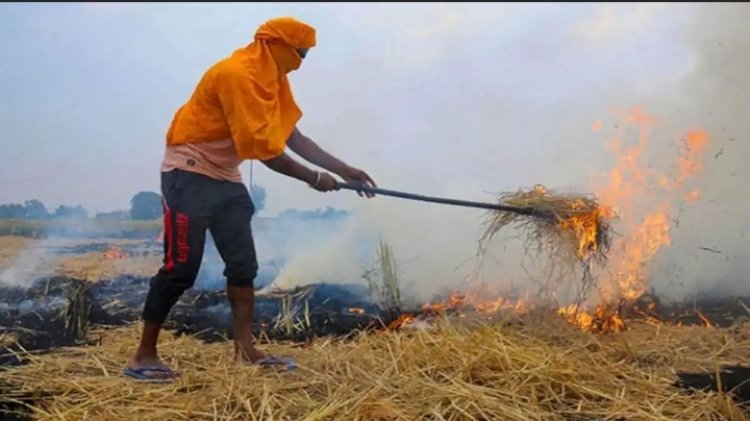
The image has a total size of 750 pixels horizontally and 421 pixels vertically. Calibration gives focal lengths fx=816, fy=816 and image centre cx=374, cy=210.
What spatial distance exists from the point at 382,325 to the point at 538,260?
44.0 inches

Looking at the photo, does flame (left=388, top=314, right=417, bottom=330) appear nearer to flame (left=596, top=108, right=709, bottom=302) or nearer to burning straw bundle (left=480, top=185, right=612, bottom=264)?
burning straw bundle (left=480, top=185, right=612, bottom=264)

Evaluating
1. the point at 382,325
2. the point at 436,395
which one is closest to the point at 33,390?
the point at 436,395

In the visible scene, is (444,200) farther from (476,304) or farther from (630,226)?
(630,226)

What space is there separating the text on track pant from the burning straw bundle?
152 cm

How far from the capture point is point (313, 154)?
4281mm

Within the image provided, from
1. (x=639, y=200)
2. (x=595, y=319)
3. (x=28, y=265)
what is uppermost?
(x=639, y=200)

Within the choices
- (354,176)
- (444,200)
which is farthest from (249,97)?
(444,200)

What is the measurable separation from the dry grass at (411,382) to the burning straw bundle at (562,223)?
0.51 meters

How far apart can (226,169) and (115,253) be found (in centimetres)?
268

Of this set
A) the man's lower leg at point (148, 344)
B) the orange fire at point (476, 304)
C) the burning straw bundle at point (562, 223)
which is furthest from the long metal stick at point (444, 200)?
the man's lower leg at point (148, 344)

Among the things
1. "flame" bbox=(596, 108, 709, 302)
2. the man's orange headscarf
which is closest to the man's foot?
the man's orange headscarf

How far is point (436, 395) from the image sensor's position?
316 cm

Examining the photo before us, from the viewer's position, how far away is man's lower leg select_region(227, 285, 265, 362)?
12.7ft

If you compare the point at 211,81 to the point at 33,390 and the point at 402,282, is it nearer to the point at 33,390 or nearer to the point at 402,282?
the point at 33,390
